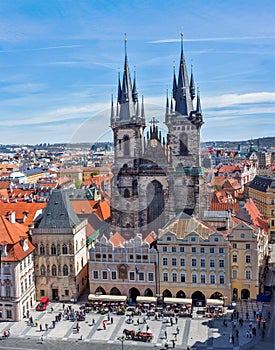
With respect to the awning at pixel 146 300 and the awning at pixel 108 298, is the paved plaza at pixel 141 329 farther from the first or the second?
the awning at pixel 146 300

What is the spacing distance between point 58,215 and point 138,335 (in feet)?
65.8

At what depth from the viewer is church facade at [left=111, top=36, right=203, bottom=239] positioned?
69875 mm

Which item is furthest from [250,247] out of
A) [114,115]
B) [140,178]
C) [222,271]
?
[114,115]

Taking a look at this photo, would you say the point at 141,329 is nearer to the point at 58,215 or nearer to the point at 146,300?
the point at 146,300

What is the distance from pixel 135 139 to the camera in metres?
72.6

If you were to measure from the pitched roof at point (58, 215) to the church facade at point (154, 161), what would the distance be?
44.1 ft

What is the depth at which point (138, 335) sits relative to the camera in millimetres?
45375

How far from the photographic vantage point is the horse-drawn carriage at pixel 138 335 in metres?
44.9

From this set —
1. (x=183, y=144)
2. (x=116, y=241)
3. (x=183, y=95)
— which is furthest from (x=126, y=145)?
(x=116, y=241)

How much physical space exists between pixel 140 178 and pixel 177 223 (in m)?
16.4

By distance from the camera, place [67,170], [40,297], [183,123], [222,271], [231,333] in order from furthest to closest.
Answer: [67,170] → [183,123] → [40,297] → [222,271] → [231,333]

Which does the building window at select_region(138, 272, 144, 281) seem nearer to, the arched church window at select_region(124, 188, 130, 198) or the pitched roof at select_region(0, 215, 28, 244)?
the pitched roof at select_region(0, 215, 28, 244)

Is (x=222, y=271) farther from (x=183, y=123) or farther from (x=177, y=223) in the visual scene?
(x=183, y=123)

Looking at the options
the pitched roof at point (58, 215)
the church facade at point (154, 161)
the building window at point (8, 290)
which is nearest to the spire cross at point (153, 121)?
the church facade at point (154, 161)
